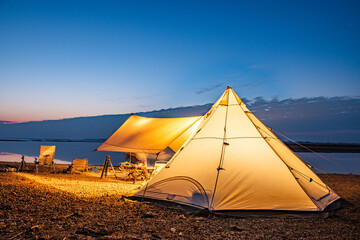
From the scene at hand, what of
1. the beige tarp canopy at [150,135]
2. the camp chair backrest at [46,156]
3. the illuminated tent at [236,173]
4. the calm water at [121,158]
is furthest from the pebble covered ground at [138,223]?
the calm water at [121,158]

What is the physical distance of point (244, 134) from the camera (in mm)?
5832

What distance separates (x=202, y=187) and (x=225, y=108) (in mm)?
2119

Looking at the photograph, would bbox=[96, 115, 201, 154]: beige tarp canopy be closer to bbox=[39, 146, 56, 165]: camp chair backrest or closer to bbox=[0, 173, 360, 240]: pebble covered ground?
bbox=[0, 173, 360, 240]: pebble covered ground

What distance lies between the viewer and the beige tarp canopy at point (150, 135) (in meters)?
8.35

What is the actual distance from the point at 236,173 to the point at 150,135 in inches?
171

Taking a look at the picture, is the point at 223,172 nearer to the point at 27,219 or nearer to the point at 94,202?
the point at 94,202

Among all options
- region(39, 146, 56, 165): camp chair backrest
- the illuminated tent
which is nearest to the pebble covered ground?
the illuminated tent

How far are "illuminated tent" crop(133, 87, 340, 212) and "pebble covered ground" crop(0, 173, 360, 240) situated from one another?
321mm

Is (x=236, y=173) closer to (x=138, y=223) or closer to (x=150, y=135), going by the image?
(x=138, y=223)

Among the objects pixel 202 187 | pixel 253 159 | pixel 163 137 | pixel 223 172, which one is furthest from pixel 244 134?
pixel 163 137

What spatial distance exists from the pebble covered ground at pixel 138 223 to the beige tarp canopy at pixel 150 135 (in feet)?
9.81

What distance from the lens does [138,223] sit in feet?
13.9

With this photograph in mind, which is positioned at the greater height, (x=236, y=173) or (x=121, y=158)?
(x=236, y=173)

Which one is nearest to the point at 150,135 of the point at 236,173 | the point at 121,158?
the point at 236,173
